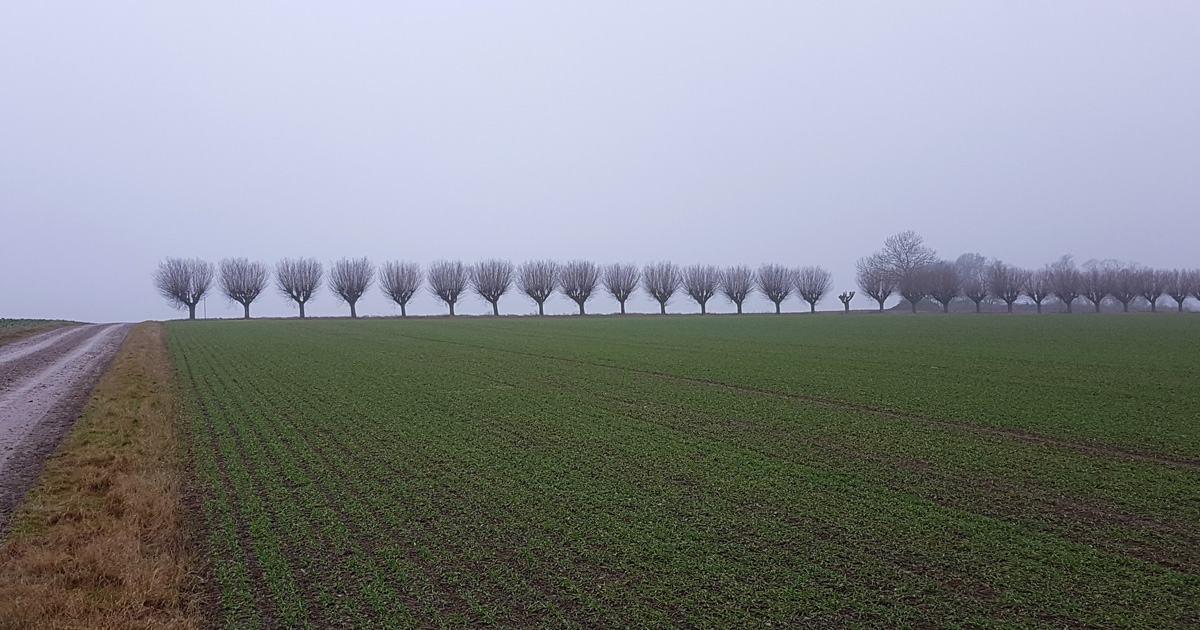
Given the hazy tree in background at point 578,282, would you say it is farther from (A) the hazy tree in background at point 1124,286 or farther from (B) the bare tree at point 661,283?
(A) the hazy tree in background at point 1124,286

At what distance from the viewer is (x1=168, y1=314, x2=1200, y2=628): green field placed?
20.3ft

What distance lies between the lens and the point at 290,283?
10812 cm

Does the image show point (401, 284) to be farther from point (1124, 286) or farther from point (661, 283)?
point (1124, 286)

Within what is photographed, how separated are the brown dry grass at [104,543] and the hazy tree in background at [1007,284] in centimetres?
13800

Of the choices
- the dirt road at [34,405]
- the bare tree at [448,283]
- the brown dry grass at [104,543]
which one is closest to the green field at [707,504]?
the brown dry grass at [104,543]

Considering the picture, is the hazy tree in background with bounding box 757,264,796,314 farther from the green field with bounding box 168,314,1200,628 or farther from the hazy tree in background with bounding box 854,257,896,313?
the green field with bounding box 168,314,1200,628

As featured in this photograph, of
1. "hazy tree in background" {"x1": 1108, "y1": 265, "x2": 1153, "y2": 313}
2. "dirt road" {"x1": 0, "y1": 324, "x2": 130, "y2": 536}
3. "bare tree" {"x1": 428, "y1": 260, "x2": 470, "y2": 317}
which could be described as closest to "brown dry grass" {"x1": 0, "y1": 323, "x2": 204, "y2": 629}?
"dirt road" {"x1": 0, "y1": 324, "x2": 130, "y2": 536}

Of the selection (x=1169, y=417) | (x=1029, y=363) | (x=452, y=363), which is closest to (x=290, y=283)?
(x=452, y=363)

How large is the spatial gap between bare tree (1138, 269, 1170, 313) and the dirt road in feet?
503

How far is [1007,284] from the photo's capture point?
126m

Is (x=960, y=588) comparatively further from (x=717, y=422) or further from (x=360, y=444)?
(x=360, y=444)

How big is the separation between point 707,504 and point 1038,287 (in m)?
145

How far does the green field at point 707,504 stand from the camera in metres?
6.18

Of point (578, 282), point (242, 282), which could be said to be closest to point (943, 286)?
point (578, 282)
